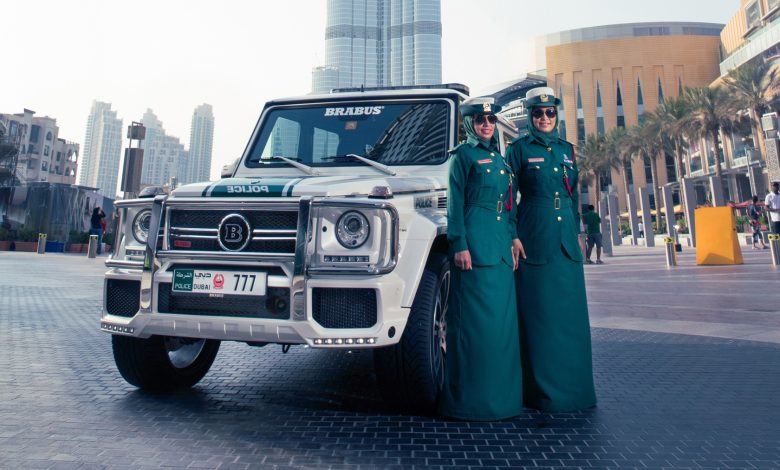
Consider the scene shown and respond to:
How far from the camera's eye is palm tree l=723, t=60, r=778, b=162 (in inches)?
1567

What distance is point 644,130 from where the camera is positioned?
5134cm

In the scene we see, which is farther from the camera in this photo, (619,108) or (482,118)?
(619,108)

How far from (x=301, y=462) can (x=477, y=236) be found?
1.63 meters

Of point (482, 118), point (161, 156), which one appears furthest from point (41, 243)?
point (161, 156)

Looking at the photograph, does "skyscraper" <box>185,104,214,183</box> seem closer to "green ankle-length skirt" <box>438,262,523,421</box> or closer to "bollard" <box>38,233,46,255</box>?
"bollard" <box>38,233,46,255</box>

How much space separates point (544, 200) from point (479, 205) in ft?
1.88

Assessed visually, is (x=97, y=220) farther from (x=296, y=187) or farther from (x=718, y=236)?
(x=718, y=236)

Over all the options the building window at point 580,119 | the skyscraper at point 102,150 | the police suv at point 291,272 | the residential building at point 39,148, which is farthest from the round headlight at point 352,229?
→ the skyscraper at point 102,150

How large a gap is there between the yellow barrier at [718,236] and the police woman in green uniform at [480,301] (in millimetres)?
15638

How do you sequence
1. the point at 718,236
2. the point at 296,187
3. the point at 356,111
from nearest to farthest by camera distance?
the point at 296,187 < the point at 356,111 < the point at 718,236

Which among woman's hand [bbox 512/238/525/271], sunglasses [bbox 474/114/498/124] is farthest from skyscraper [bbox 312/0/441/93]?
woman's hand [bbox 512/238/525/271]

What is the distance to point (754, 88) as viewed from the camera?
131 ft

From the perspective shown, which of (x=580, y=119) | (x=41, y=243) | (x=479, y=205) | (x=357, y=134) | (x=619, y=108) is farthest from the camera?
(x=580, y=119)

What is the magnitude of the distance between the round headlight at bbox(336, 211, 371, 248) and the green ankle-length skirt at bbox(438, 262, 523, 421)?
2.17 ft
